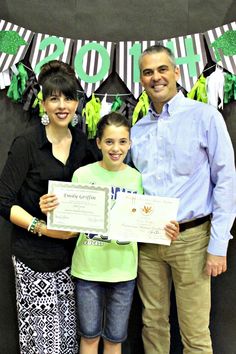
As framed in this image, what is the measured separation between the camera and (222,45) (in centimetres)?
222

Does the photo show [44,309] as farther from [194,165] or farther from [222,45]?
[222,45]

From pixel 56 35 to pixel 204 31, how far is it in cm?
77

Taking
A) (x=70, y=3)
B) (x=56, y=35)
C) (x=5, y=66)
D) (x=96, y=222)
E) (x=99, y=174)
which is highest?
(x=70, y=3)

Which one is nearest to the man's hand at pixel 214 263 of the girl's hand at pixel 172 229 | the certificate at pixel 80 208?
the girl's hand at pixel 172 229

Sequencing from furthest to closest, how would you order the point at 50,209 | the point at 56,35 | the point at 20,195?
the point at 56,35
the point at 20,195
the point at 50,209

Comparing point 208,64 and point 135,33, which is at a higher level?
point 135,33

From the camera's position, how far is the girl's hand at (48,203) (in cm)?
180

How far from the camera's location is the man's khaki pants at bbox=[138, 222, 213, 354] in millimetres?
1960

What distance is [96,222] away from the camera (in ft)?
5.95

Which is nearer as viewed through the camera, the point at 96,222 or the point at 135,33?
the point at 96,222

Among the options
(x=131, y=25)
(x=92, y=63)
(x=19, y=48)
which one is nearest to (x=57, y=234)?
(x=92, y=63)

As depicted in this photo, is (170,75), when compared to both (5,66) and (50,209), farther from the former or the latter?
(5,66)

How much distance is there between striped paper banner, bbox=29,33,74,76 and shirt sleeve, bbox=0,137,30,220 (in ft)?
1.93

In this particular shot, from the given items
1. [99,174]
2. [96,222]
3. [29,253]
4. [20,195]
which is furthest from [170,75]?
[29,253]
